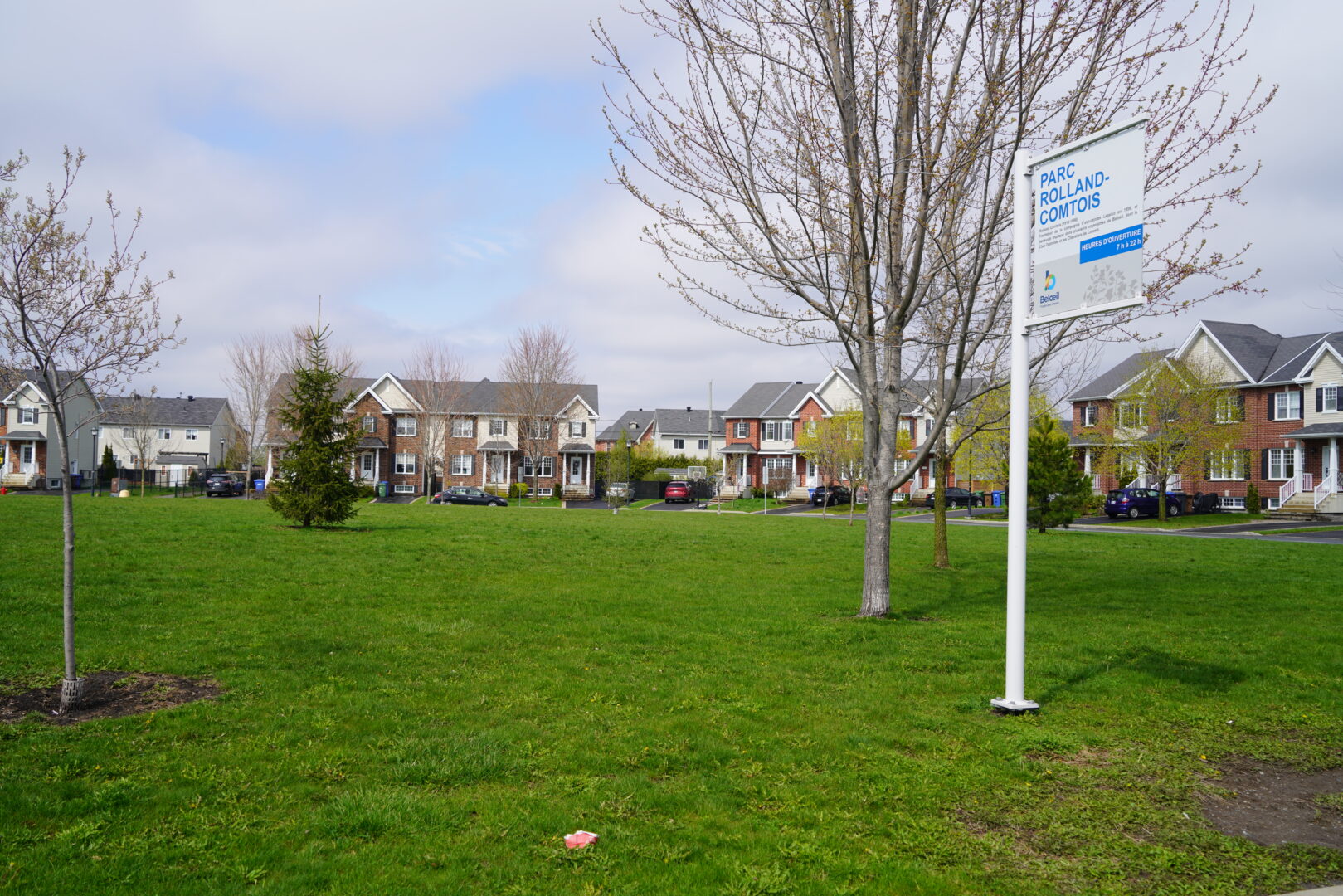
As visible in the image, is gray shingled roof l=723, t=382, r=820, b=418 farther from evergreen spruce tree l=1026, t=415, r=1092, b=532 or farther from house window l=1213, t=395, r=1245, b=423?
evergreen spruce tree l=1026, t=415, r=1092, b=532

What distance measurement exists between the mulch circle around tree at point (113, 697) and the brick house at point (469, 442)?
52.8m

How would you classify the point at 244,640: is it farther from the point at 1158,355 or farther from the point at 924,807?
the point at 1158,355

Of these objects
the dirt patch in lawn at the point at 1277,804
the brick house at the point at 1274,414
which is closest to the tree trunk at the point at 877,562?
the dirt patch in lawn at the point at 1277,804

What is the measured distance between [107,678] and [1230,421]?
4680 cm

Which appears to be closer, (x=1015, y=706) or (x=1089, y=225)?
(x=1089, y=225)

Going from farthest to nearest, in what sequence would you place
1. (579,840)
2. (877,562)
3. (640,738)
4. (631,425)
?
(631,425), (877,562), (640,738), (579,840)

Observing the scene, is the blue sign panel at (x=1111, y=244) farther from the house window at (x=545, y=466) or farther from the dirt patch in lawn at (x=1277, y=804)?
the house window at (x=545, y=466)

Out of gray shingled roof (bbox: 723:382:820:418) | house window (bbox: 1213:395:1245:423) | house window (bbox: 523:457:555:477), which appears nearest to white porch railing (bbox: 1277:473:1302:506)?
house window (bbox: 1213:395:1245:423)

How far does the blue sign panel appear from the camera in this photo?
20.6ft

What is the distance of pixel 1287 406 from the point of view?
4434 cm

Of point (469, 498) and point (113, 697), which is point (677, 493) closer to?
point (469, 498)

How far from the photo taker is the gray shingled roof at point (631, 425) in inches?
3819

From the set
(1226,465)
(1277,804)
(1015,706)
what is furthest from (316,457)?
(1226,465)

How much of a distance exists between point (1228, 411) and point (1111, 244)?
4184 centimetres
